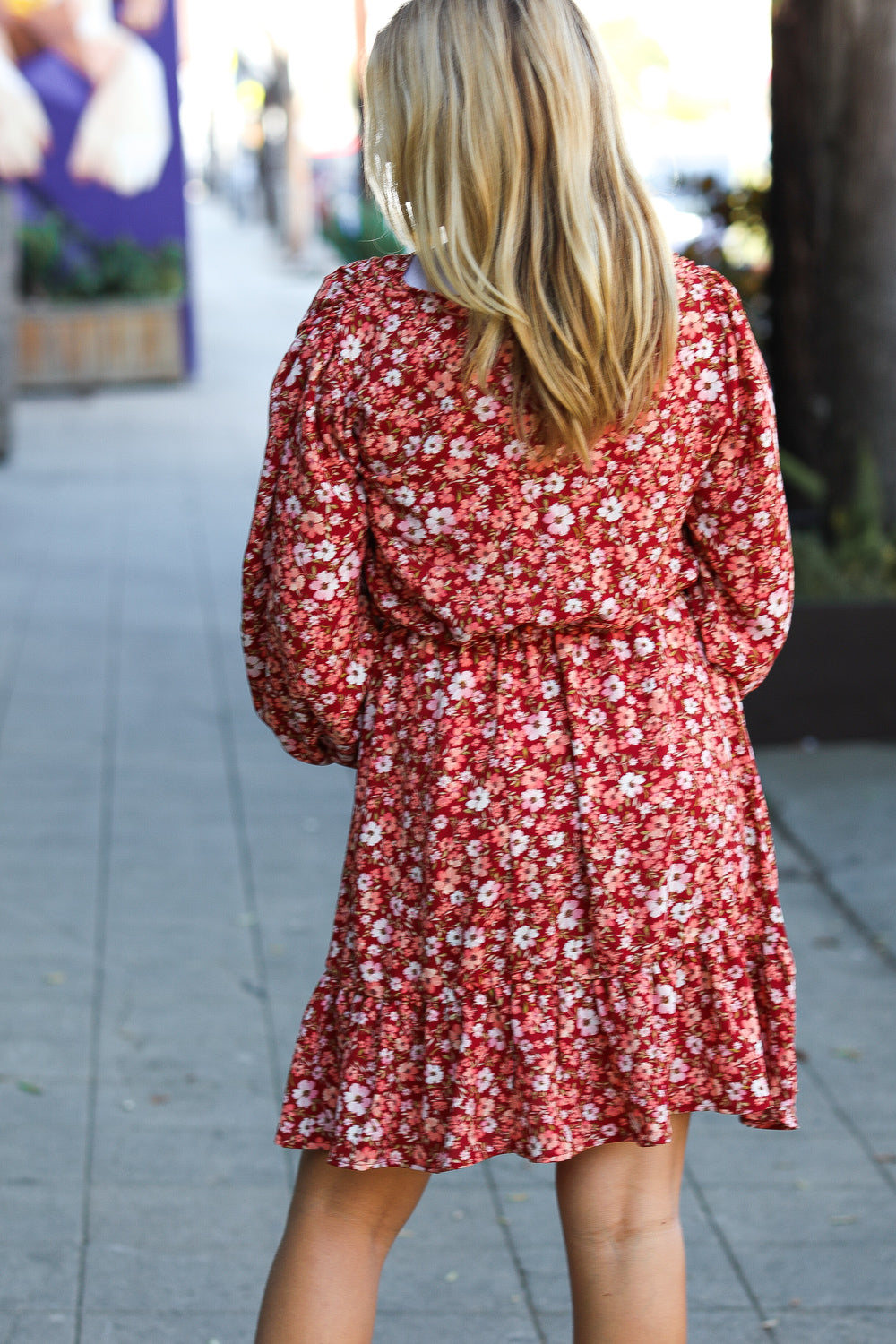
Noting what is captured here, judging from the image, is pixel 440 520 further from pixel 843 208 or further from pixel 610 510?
pixel 843 208

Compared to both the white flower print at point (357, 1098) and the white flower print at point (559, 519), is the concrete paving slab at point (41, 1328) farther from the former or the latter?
the white flower print at point (559, 519)

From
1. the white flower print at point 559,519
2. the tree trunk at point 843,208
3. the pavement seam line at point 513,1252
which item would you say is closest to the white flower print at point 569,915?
the white flower print at point 559,519

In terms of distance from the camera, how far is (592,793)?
1984 mm

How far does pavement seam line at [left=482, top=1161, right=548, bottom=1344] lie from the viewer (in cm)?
284

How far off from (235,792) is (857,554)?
235 cm

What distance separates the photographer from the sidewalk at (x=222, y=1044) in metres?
2.92

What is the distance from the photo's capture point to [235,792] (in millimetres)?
5555

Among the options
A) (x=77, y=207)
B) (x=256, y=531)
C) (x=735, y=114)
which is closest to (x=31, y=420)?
(x=77, y=207)

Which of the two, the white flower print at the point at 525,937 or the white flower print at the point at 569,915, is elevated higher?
the white flower print at the point at 569,915

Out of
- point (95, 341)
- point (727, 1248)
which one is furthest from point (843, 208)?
point (95, 341)

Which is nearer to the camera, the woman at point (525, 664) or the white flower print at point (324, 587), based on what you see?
the woman at point (525, 664)

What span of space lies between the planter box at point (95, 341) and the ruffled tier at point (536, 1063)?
13.5m

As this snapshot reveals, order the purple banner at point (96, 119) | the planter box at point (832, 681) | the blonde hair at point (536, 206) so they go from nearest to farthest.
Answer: the blonde hair at point (536, 206)
the planter box at point (832, 681)
the purple banner at point (96, 119)

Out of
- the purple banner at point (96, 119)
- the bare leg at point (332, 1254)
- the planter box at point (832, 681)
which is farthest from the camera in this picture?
the purple banner at point (96, 119)
